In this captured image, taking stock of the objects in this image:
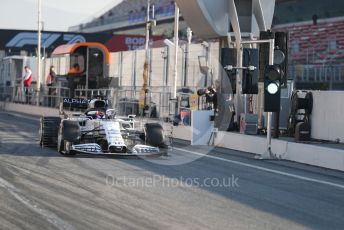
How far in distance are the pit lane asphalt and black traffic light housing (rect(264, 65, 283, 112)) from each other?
5.73 feet

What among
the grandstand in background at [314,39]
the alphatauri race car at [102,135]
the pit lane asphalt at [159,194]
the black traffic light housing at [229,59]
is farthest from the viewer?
the grandstand in background at [314,39]

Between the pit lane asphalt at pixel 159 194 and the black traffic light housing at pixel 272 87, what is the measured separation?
5.73ft

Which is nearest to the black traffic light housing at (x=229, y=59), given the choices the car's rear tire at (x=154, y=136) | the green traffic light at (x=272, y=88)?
the green traffic light at (x=272, y=88)

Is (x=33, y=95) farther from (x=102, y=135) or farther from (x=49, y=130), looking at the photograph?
(x=102, y=135)

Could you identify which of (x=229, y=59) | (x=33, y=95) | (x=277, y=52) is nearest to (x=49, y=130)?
(x=229, y=59)

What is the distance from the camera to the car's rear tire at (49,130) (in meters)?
16.6

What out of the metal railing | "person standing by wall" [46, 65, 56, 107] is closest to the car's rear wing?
the metal railing

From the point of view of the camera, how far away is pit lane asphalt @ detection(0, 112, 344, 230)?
8.40 metres

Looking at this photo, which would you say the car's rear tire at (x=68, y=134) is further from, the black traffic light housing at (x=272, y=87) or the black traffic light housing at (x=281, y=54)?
the black traffic light housing at (x=281, y=54)

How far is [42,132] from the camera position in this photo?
16.8 metres

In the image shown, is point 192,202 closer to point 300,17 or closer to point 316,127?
point 316,127

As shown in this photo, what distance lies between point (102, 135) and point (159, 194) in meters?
4.82

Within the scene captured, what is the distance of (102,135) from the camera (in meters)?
15.0

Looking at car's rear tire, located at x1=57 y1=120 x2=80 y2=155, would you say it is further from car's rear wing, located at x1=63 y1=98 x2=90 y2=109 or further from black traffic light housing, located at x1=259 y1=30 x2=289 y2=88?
black traffic light housing, located at x1=259 y1=30 x2=289 y2=88
